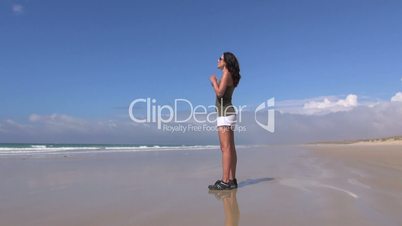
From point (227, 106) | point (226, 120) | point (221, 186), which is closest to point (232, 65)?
point (227, 106)

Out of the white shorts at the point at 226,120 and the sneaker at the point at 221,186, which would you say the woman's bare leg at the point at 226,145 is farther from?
→ the sneaker at the point at 221,186

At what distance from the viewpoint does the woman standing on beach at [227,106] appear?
17.0 feet

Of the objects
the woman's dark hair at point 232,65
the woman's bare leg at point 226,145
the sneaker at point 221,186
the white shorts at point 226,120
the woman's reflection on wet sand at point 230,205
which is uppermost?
the woman's dark hair at point 232,65

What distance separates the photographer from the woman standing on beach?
5176mm

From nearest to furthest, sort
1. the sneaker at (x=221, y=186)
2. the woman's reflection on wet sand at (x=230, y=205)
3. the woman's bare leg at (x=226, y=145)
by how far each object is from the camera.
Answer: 1. the woman's reflection on wet sand at (x=230, y=205)
2. the sneaker at (x=221, y=186)
3. the woman's bare leg at (x=226, y=145)

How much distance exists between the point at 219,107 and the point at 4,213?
2947 millimetres

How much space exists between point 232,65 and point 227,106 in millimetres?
580

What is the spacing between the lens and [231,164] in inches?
204

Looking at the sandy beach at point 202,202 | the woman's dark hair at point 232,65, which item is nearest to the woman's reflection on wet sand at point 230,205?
the sandy beach at point 202,202

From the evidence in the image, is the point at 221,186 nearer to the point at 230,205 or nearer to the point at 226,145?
the point at 226,145

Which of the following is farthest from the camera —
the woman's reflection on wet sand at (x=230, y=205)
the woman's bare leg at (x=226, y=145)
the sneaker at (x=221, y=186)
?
the woman's bare leg at (x=226, y=145)

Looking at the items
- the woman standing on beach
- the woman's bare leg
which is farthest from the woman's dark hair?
the woman's bare leg

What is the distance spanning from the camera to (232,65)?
5234 millimetres


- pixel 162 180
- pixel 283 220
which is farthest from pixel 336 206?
pixel 162 180
